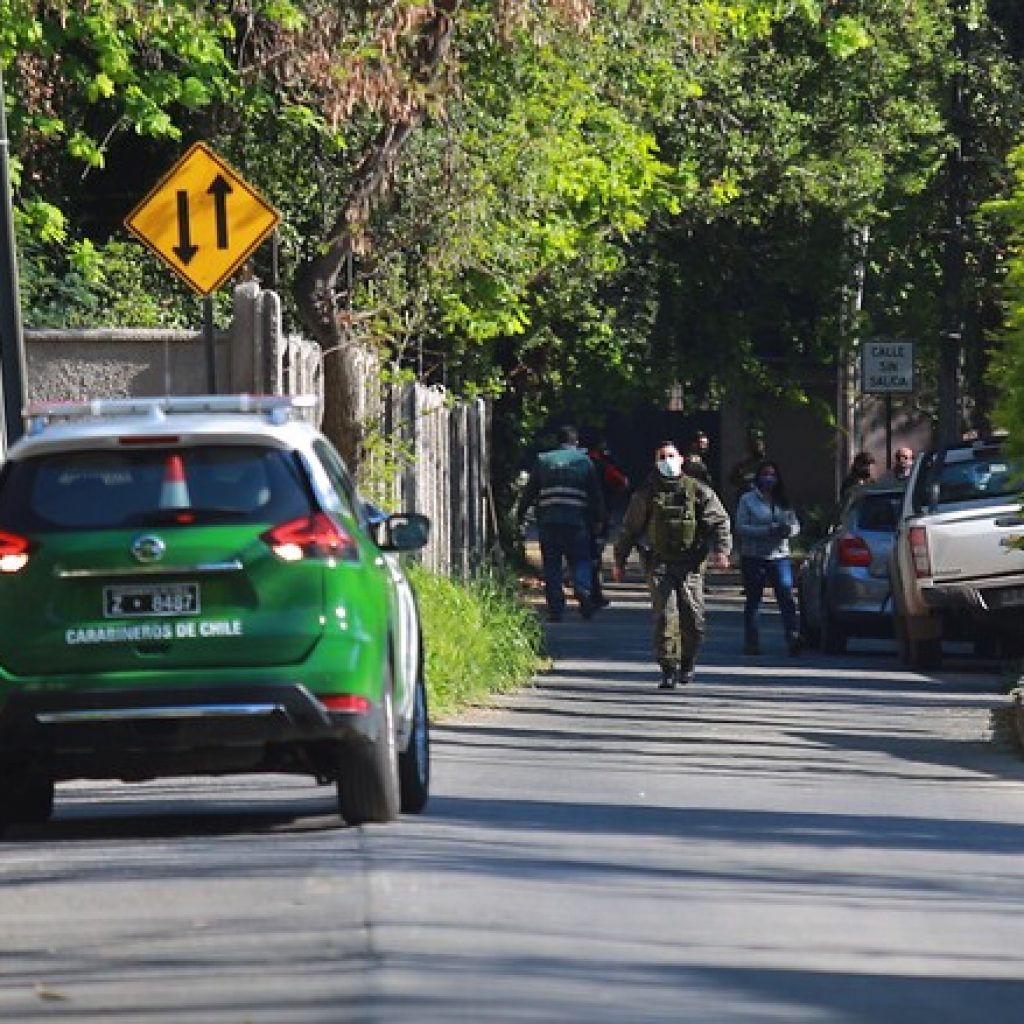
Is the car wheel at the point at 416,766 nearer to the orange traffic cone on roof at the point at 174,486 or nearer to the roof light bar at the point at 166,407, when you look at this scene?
the roof light bar at the point at 166,407

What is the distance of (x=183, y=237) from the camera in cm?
1795

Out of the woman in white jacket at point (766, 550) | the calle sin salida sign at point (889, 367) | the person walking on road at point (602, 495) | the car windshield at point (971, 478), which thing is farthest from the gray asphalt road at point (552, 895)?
the calle sin salida sign at point (889, 367)

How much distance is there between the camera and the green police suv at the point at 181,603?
12.1m

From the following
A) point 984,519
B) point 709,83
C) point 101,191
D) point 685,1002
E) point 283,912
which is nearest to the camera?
point 685,1002

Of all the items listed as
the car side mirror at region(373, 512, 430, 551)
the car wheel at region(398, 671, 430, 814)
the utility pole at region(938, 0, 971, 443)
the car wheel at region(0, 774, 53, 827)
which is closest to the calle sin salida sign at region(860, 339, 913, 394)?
the utility pole at region(938, 0, 971, 443)

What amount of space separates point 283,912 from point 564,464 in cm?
2103

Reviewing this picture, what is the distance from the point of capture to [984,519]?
2459 cm

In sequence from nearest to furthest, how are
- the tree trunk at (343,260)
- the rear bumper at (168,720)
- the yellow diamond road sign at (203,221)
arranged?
the rear bumper at (168,720), the yellow diamond road sign at (203,221), the tree trunk at (343,260)

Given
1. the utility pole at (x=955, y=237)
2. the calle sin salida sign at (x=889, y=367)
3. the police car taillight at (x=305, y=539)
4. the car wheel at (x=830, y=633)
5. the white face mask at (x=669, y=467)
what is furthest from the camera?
the calle sin salida sign at (x=889, y=367)

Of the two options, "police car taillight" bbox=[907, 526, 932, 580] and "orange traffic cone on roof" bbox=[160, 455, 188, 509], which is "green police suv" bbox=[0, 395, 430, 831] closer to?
"orange traffic cone on roof" bbox=[160, 455, 188, 509]

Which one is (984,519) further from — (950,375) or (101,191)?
(950,375)

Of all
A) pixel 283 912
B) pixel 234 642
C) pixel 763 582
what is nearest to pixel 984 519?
pixel 763 582

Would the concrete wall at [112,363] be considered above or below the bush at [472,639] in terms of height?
above

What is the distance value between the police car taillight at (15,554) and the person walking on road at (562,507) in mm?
18926
